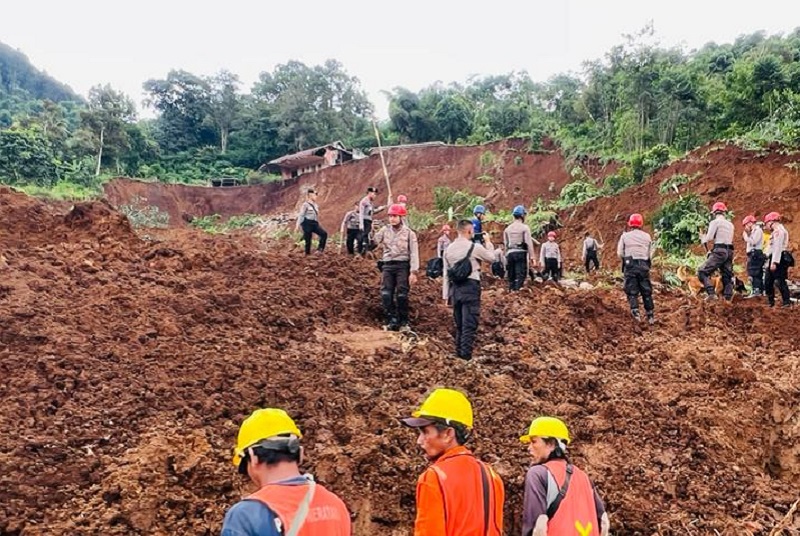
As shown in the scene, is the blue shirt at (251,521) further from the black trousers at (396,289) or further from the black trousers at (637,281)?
the black trousers at (637,281)

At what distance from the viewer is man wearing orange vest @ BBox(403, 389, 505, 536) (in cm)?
247

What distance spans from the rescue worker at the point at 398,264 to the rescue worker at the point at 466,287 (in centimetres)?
65

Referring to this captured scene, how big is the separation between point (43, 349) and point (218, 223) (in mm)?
30778

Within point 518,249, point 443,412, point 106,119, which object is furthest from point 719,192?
point 106,119

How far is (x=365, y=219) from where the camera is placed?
11.6m

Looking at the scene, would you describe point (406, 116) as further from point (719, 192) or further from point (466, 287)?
point (466, 287)

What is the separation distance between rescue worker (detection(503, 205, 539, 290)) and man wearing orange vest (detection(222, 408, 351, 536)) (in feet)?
25.9

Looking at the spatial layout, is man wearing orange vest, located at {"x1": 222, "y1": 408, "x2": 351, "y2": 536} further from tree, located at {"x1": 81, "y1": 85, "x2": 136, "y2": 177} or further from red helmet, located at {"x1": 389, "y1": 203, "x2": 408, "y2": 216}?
tree, located at {"x1": 81, "y1": 85, "x2": 136, "y2": 177}

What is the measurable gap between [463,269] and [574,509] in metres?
3.63

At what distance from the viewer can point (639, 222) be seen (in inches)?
334

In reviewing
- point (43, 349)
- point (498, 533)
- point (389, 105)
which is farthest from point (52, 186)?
point (498, 533)

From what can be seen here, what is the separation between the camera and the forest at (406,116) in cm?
2144

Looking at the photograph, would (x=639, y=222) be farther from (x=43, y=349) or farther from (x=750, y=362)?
(x=43, y=349)

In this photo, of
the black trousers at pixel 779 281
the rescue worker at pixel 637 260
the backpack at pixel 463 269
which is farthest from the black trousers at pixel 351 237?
the black trousers at pixel 779 281
